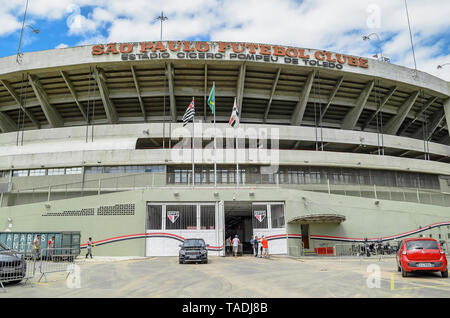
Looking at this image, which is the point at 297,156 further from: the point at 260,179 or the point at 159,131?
the point at 159,131

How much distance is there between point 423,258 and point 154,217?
17.7 m

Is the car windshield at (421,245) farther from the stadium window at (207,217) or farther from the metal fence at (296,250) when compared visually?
the stadium window at (207,217)

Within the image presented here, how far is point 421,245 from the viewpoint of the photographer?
12.7 metres

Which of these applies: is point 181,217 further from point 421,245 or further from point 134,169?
point 421,245

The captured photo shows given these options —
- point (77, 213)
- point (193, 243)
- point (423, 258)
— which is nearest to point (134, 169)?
point (77, 213)

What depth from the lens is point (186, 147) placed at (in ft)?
118

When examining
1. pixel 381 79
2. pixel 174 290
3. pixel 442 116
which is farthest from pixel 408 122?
pixel 174 290

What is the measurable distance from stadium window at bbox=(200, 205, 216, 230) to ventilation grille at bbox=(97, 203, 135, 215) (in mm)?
4934

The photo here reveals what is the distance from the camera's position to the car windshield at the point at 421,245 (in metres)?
12.6

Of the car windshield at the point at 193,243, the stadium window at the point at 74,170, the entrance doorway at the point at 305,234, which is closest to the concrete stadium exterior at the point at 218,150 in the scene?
the stadium window at the point at 74,170

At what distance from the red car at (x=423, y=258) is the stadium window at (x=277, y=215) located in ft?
43.4

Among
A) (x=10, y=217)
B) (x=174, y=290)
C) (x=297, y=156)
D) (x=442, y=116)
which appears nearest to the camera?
(x=174, y=290)

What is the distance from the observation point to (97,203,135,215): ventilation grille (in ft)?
82.5

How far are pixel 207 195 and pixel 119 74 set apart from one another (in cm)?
1919
